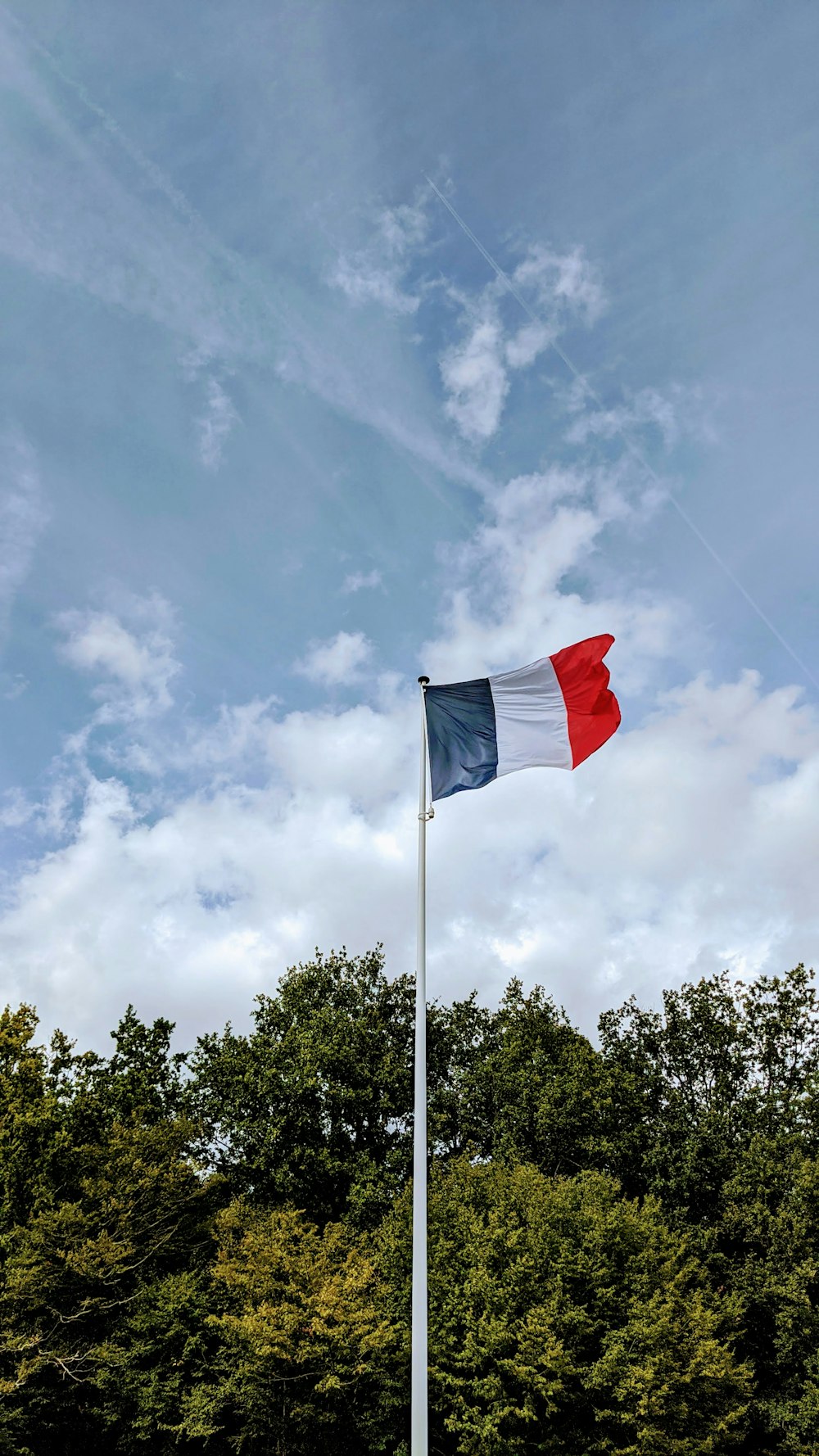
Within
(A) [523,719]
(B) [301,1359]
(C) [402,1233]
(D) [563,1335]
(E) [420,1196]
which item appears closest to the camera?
(E) [420,1196]

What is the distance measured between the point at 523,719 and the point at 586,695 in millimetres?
971

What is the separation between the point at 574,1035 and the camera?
1451 inches

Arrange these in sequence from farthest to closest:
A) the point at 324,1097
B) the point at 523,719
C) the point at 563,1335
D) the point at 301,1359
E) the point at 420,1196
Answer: the point at 324,1097, the point at 563,1335, the point at 301,1359, the point at 523,719, the point at 420,1196

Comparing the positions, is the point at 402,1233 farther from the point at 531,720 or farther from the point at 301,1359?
the point at 531,720

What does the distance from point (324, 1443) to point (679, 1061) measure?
1745 cm

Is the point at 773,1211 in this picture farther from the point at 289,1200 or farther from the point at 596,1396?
the point at 289,1200

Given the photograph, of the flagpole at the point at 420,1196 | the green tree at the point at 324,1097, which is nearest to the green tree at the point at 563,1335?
the green tree at the point at 324,1097

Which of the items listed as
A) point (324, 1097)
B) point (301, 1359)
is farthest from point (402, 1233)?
point (324, 1097)

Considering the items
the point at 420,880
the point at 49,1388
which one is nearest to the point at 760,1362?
the point at 49,1388

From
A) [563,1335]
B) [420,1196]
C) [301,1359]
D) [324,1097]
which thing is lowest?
[301,1359]

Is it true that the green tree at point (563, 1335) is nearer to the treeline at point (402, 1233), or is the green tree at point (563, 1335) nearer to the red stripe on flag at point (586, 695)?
the treeline at point (402, 1233)

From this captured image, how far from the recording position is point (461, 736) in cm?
1390

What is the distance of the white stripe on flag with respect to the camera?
13.7 meters

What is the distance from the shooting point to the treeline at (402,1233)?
2231 cm
